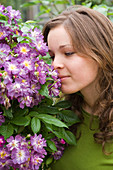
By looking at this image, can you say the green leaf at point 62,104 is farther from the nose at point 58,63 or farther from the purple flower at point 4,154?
the purple flower at point 4,154

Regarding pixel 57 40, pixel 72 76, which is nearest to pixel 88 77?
pixel 72 76

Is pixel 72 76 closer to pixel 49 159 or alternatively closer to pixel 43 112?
pixel 43 112

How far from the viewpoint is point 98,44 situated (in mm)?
1065

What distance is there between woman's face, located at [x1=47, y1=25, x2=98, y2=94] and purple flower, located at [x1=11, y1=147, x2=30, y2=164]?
1.10 feet

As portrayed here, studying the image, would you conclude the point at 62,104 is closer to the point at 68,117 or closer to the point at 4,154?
the point at 68,117

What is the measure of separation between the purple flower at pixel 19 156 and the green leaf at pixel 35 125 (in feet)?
0.26

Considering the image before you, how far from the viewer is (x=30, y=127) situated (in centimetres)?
96

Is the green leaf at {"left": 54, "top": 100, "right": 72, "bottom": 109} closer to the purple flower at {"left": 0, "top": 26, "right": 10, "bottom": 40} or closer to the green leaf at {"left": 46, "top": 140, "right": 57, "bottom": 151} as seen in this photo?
the green leaf at {"left": 46, "top": 140, "right": 57, "bottom": 151}

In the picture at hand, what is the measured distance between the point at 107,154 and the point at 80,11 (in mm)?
632

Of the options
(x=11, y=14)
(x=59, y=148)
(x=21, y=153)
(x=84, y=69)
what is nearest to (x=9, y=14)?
(x=11, y=14)

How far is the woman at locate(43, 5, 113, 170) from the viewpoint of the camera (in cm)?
104

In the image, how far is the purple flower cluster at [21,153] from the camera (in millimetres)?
830

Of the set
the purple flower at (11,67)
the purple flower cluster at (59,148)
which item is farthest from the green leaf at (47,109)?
the purple flower at (11,67)

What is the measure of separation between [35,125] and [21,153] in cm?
11
